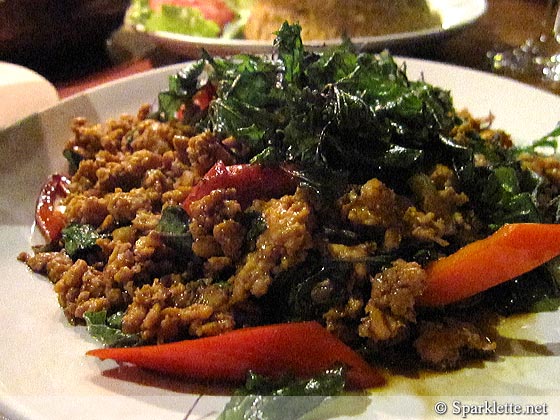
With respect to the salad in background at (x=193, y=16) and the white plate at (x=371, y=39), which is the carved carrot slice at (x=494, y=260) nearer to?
the white plate at (x=371, y=39)

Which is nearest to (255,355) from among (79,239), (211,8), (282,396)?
(282,396)

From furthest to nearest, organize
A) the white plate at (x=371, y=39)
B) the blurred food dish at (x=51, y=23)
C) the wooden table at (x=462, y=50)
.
Answer: the wooden table at (x=462, y=50) → the blurred food dish at (x=51, y=23) → the white plate at (x=371, y=39)

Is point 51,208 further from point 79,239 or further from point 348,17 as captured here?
point 348,17

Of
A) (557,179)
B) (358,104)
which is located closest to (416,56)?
(557,179)

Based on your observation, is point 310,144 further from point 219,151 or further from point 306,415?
point 306,415

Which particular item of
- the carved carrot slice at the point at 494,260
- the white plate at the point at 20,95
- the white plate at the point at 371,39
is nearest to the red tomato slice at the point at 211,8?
the white plate at the point at 371,39

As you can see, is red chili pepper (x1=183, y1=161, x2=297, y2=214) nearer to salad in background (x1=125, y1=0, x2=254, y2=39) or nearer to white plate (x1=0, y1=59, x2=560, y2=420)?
white plate (x1=0, y1=59, x2=560, y2=420)
